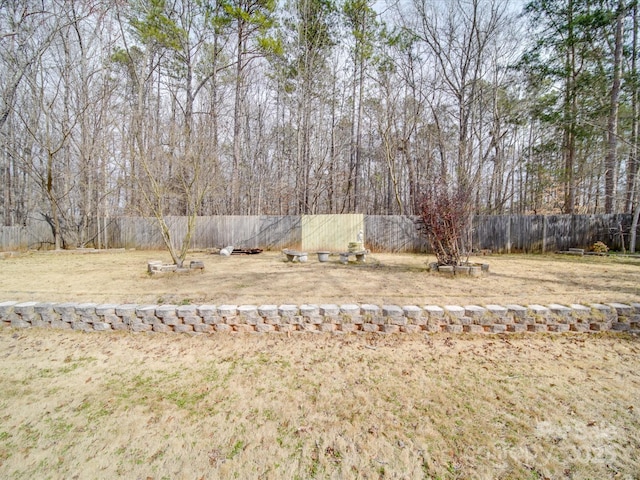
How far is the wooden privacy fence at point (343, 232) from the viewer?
10.1 m

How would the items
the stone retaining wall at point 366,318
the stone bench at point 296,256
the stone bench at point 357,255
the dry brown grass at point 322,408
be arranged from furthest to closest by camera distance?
the stone bench at point 296,256
the stone bench at point 357,255
the stone retaining wall at point 366,318
the dry brown grass at point 322,408

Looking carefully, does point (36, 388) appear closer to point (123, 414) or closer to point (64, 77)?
point (123, 414)

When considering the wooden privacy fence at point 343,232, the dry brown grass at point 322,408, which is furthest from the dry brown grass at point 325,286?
the wooden privacy fence at point 343,232

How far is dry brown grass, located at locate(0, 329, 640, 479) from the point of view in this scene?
1584 millimetres

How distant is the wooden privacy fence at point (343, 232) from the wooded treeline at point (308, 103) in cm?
93

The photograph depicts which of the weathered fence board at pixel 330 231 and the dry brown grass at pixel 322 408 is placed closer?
the dry brown grass at pixel 322 408

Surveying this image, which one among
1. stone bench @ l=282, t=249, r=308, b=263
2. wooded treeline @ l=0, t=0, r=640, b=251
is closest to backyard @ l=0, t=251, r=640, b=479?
stone bench @ l=282, t=249, r=308, b=263

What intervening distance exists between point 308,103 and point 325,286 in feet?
34.5

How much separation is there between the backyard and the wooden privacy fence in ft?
23.3

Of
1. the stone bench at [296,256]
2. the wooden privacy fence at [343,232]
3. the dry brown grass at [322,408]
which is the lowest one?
the dry brown grass at [322,408]

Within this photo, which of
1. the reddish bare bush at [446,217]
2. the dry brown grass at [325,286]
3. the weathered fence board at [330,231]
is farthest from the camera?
the weathered fence board at [330,231]

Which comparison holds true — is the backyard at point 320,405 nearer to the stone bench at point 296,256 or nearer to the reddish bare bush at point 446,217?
the reddish bare bush at point 446,217

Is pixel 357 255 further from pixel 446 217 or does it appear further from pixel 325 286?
pixel 325 286

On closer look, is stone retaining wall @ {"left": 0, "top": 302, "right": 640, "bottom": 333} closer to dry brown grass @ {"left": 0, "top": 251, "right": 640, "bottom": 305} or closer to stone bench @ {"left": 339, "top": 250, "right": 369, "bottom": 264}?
dry brown grass @ {"left": 0, "top": 251, "right": 640, "bottom": 305}
